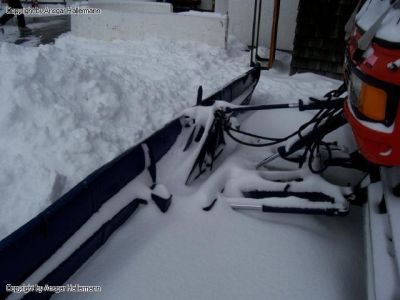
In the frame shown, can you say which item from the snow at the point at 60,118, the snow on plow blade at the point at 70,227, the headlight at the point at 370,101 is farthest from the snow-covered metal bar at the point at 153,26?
the headlight at the point at 370,101

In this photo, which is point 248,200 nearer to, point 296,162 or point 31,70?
point 296,162

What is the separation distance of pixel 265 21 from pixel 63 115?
273 inches

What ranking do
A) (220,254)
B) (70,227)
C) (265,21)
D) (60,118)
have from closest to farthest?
(70,227) → (220,254) → (60,118) → (265,21)

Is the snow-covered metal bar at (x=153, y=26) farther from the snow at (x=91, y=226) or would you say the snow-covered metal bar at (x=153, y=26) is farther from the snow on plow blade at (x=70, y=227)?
the snow at (x=91, y=226)

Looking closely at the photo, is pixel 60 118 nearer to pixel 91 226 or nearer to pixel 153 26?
pixel 91 226

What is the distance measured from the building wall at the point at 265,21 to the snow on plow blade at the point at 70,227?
713cm

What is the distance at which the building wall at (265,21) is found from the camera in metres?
8.47

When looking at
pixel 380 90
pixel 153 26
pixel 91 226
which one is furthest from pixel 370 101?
pixel 153 26

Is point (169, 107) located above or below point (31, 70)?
below

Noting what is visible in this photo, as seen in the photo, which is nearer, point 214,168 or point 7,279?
point 7,279

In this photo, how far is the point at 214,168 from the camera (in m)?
2.89

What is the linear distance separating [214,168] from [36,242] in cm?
158

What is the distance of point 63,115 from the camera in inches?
Result: 131

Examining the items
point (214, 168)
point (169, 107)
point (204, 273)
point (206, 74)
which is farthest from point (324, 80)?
point (204, 273)
